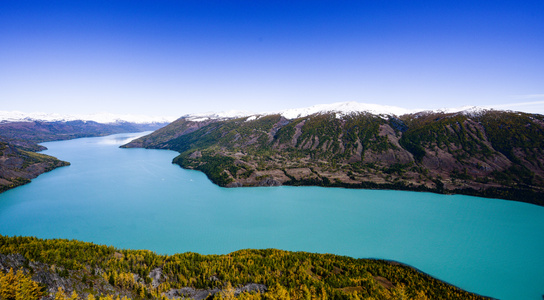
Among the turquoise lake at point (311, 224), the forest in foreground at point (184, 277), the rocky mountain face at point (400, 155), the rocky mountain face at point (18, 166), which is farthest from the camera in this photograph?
the rocky mountain face at point (400, 155)

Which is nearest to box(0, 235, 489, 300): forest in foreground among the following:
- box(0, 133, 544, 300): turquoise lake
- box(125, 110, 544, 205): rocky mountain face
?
box(0, 133, 544, 300): turquoise lake

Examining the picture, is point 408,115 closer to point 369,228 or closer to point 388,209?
point 388,209

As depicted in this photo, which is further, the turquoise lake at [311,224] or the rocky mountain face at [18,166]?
the rocky mountain face at [18,166]

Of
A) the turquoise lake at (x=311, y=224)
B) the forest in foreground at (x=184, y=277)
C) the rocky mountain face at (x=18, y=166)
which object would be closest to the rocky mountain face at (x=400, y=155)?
the turquoise lake at (x=311, y=224)

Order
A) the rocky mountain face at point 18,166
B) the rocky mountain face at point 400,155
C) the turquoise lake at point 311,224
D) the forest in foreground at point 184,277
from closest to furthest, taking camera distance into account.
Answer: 1. the forest in foreground at point 184,277
2. the turquoise lake at point 311,224
3. the rocky mountain face at point 18,166
4. the rocky mountain face at point 400,155

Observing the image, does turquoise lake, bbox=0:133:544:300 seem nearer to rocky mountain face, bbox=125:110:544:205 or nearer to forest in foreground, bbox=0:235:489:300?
rocky mountain face, bbox=125:110:544:205

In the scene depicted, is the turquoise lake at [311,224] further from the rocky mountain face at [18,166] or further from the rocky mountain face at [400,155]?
the rocky mountain face at [400,155]

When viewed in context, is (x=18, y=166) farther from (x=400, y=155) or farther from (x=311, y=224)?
(x=400, y=155)

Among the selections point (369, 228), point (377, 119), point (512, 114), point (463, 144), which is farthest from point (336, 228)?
point (512, 114)
